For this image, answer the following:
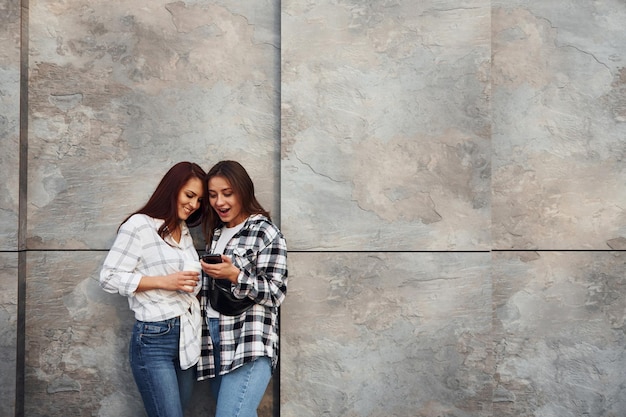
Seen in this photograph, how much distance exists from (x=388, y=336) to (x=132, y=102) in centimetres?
220

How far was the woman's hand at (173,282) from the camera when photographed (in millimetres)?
2957

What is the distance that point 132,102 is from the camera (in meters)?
3.76

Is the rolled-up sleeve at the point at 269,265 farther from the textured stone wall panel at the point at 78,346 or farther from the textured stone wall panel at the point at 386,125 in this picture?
the textured stone wall panel at the point at 78,346

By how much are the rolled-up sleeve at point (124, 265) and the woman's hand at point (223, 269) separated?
1.22ft

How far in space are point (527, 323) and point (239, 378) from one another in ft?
6.39

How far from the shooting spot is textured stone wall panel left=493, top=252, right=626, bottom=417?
12.4 ft

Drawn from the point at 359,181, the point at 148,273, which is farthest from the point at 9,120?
the point at 359,181

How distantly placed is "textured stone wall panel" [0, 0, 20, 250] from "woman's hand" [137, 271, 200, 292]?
1.18m

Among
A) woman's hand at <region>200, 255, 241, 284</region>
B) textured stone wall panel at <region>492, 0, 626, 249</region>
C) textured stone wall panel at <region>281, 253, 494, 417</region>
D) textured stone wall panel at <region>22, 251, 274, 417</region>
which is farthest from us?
textured stone wall panel at <region>492, 0, 626, 249</region>

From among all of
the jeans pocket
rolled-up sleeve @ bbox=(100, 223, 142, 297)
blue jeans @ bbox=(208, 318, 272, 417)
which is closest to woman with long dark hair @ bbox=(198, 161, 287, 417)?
blue jeans @ bbox=(208, 318, 272, 417)

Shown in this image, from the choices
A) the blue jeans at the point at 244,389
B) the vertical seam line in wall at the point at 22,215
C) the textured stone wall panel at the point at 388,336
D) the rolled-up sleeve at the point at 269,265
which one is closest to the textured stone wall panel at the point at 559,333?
the textured stone wall panel at the point at 388,336

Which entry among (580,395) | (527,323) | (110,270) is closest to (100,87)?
(110,270)

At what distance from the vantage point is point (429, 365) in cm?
354

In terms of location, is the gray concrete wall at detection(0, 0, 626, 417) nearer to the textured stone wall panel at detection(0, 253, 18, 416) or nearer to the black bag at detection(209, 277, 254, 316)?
the textured stone wall panel at detection(0, 253, 18, 416)
